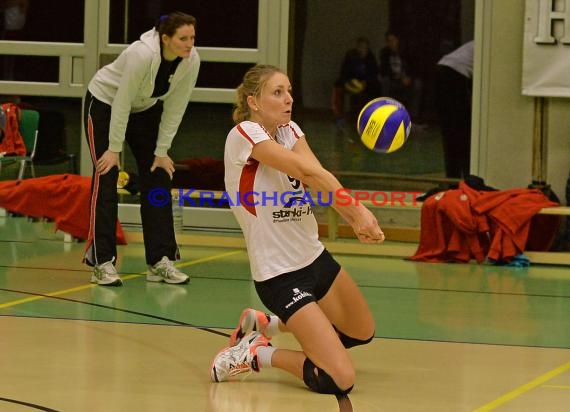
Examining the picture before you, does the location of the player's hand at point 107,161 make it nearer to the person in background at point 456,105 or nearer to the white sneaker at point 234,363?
the white sneaker at point 234,363

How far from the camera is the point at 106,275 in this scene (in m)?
7.01

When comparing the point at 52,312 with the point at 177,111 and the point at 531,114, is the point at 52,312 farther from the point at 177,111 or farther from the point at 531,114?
the point at 531,114

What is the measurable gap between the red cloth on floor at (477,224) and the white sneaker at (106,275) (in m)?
2.52

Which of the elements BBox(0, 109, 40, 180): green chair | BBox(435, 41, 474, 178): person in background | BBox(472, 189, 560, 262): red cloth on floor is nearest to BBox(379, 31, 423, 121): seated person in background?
BBox(435, 41, 474, 178): person in background

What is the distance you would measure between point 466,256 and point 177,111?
2.64 metres

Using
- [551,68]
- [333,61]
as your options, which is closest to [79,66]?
[551,68]

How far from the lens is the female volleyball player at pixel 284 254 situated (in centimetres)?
447

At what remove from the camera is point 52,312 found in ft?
20.0

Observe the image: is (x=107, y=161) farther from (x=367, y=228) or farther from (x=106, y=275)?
(x=367, y=228)

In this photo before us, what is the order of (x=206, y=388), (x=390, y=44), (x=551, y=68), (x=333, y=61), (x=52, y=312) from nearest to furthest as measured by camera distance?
1. (x=206, y=388)
2. (x=52, y=312)
3. (x=551, y=68)
4. (x=390, y=44)
5. (x=333, y=61)

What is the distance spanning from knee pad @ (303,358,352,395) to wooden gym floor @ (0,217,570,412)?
48 millimetres

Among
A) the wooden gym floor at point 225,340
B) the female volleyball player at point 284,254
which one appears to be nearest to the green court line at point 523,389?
the wooden gym floor at point 225,340

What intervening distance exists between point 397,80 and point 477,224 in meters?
3.41

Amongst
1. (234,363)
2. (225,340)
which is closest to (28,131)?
(225,340)
